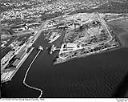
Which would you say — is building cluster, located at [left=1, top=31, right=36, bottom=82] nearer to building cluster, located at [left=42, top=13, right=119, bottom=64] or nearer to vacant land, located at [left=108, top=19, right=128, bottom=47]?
building cluster, located at [left=42, top=13, right=119, bottom=64]

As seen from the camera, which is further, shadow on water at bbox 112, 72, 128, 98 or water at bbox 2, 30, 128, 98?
water at bbox 2, 30, 128, 98

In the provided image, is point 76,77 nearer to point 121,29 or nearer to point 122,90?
point 122,90

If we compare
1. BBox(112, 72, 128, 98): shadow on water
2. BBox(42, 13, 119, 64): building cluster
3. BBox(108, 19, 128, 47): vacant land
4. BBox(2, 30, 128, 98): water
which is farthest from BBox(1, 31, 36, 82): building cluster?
BBox(108, 19, 128, 47): vacant land

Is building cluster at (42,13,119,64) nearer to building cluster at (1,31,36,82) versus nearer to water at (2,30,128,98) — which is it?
water at (2,30,128,98)

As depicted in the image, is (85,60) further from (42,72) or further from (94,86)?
(94,86)

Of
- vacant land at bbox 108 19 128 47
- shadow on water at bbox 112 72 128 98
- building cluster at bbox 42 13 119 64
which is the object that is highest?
shadow on water at bbox 112 72 128 98

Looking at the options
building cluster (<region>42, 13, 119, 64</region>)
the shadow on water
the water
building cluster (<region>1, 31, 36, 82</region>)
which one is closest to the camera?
the shadow on water

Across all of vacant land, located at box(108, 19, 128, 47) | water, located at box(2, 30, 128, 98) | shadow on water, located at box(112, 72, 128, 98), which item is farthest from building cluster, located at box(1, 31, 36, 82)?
vacant land, located at box(108, 19, 128, 47)

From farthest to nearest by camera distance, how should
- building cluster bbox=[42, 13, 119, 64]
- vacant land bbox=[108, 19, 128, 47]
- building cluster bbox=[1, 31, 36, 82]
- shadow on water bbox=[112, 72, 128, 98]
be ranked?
vacant land bbox=[108, 19, 128, 47], building cluster bbox=[42, 13, 119, 64], building cluster bbox=[1, 31, 36, 82], shadow on water bbox=[112, 72, 128, 98]

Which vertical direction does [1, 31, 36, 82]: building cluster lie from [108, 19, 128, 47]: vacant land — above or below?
above

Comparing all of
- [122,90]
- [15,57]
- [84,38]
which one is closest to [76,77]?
[122,90]
